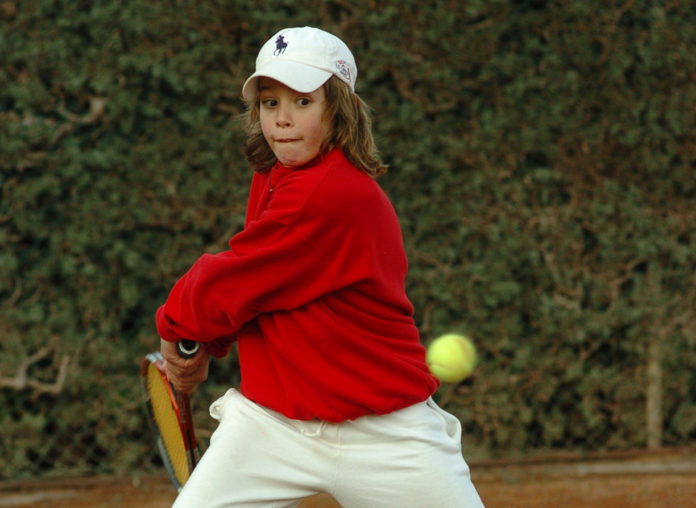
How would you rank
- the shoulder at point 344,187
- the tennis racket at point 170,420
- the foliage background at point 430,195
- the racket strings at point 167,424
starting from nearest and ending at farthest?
1. the shoulder at point 344,187
2. the tennis racket at point 170,420
3. the racket strings at point 167,424
4. the foliage background at point 430,195

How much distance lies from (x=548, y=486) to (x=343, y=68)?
138 inches

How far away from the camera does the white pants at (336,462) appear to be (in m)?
2.63

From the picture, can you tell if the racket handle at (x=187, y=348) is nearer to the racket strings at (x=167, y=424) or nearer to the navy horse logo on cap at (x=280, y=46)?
the racket strings at (x=167, y=424)

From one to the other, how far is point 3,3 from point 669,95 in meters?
3.55

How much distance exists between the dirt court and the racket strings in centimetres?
183

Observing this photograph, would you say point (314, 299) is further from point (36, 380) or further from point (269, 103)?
point (36, 380)

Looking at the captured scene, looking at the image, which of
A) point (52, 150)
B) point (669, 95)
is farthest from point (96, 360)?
point (669, 95)

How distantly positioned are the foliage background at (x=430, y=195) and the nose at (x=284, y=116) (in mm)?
2564

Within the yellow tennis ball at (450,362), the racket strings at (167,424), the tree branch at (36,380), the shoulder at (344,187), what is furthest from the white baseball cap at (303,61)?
the tree branch at (36,380)

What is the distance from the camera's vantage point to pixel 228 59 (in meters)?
5.21

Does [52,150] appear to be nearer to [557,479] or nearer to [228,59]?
[228,59]

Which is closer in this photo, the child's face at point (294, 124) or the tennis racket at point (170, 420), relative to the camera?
the child's face at point (294, 124)

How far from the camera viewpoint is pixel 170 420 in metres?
Answer: 3.40

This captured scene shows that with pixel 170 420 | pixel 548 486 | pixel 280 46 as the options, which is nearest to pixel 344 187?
pixel 280 46
